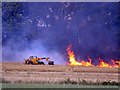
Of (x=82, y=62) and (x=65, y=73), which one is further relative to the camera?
(x=65, y=73)

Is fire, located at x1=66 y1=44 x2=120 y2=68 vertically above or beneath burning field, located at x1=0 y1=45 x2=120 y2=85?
above

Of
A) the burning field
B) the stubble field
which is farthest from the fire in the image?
the stubble field

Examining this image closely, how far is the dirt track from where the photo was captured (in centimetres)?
945

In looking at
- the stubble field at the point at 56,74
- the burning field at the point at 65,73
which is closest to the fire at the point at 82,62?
the burning field at the point at 65,73

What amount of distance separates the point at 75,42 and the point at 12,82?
2.24 metres

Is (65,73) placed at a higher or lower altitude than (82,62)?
lower

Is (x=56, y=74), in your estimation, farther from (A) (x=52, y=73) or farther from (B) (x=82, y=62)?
(B) (x=82, y=62)

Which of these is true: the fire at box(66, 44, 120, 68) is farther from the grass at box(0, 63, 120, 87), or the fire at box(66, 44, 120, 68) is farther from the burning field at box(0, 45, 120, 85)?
the grass at box(0, 63, 120, 87)

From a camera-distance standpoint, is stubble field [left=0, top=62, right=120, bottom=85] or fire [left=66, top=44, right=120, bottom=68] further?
stubble field [left=0, top=62, right=120, bottom=85]

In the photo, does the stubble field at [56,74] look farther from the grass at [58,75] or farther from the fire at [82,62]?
the fire at [82,62]

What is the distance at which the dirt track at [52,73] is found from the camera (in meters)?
9.45

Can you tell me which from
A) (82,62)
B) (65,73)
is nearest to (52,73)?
(65,73)

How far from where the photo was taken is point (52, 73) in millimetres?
9617

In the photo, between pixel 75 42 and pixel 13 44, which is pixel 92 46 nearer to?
pixel 75 42
